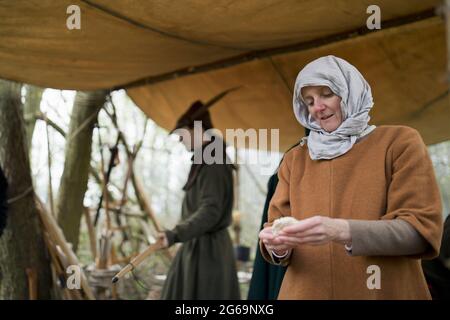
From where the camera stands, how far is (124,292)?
4754 millimetres

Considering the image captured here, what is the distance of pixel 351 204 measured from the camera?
1.48 meters

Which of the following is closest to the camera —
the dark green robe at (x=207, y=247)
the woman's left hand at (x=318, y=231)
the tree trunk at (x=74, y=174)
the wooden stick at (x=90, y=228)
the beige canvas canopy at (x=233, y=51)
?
the woman's left hand at (x=318, y=231)

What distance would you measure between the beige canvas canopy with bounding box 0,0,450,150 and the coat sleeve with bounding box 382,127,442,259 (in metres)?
1.02

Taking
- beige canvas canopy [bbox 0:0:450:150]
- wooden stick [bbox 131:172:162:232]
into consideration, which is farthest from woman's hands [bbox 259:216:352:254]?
wooden stick [bbox 131:172:162:232]

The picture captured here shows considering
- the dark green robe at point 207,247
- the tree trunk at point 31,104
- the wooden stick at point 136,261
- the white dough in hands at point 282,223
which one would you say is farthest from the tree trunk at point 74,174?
the white dough in hands at point 282,223

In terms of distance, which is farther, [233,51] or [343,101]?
[233,51]

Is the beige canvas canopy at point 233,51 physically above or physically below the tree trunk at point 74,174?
above

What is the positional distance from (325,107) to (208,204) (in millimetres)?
1806

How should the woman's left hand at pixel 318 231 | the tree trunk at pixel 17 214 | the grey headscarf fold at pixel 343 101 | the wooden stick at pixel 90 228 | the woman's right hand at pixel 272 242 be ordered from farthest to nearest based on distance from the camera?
1. the wooden stick at pixel 90 228
2. the tree trunk at pixel 17 214
3. the grey headscarf fold at pixel 343 101
4. the woman's right hand at pixel 272 242
5. the woman's left hand at pixel 318 231

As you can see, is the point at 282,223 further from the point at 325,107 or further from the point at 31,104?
the point at 31,104

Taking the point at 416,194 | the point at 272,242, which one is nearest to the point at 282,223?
the point at 272,242

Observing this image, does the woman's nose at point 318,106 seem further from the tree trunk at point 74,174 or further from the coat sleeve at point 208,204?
the tree trunk at point 74,174

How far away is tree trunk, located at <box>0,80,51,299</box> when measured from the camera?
11.8 ft

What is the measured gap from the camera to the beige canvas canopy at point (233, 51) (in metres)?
2.35
